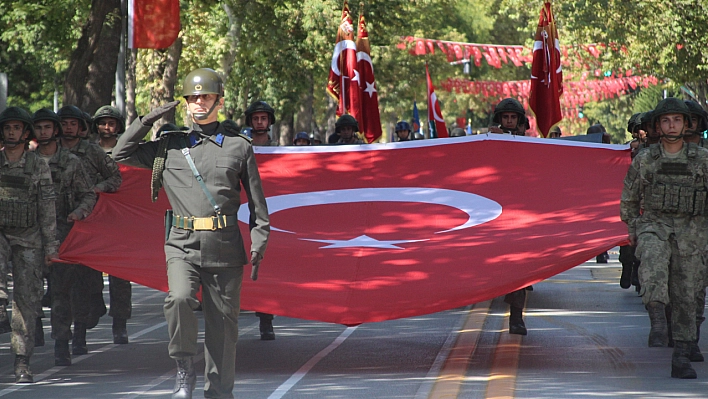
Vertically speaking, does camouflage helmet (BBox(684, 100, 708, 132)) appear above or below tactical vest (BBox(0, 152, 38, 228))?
above

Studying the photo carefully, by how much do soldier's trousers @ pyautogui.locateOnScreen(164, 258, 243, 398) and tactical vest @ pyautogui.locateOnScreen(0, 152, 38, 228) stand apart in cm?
220

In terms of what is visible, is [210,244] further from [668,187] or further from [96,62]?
[96,62]

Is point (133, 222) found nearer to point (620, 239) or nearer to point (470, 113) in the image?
point (620, 239)

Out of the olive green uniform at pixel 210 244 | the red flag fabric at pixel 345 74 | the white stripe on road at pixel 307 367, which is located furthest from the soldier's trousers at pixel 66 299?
the red flag fabric at pixel 345 74

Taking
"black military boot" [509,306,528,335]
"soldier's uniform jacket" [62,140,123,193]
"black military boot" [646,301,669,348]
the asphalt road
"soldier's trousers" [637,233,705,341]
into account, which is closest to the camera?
the asphalt road

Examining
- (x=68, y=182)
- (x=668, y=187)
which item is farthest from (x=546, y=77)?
(x=68, y=182)

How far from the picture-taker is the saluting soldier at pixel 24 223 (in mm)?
9016

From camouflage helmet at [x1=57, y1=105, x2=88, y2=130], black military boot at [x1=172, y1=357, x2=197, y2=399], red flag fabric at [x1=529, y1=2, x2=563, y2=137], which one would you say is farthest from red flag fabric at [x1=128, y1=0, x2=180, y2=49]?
black military boot at [x1=172, y1=357, x2=197, y2=399]

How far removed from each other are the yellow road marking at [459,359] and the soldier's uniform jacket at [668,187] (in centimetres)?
185

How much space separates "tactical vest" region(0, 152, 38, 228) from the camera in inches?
356

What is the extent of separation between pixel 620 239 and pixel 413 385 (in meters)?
2.29

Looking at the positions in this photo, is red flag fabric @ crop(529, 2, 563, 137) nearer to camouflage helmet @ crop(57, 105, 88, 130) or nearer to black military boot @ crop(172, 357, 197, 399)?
camouflage helmet @ crop(57, 105, 88, 130)

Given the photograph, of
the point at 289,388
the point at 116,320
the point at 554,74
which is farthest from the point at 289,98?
the point at 289,388

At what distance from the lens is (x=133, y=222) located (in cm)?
1018
